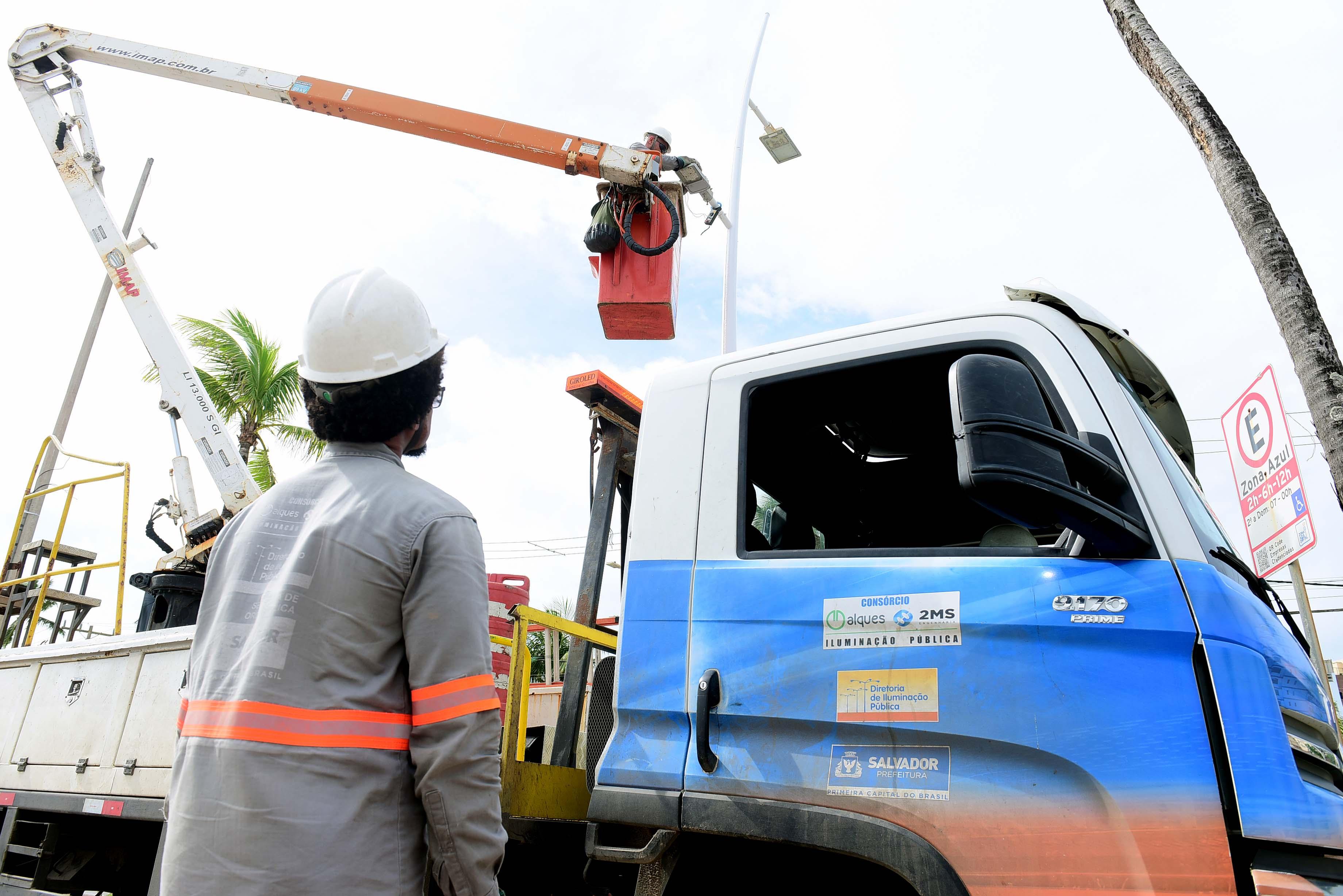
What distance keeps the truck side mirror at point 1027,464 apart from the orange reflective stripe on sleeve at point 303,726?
1287mm

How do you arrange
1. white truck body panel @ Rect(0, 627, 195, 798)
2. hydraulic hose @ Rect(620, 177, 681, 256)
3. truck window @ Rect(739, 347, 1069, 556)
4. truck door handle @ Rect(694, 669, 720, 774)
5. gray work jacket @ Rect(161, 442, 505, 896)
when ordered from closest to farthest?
gray work jacket @ Rect(161, 442, 505, 896), truck door handle @ Rect(694, 669, 720, 774), truck window @ Rect(739, 347, 1069, 556), white truck body panel @ Rect(0, 627, 195, 798), hydraulic hose @ Rect(620, 177, 681, 256)

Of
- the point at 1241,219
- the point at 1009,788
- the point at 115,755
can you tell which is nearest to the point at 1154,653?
the point at 1009,788

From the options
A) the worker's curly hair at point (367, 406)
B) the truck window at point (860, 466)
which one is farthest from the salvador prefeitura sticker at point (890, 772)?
the worker's curly hair at point (367, 406)

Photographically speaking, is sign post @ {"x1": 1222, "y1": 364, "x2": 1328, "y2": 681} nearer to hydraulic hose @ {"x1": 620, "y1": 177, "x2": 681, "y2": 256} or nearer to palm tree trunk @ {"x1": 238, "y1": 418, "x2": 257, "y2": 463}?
hydraulic hose @ {"x1": 620, "y1": 177, "x2": 681, "y2": 256}

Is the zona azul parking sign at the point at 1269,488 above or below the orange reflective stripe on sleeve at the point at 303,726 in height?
above

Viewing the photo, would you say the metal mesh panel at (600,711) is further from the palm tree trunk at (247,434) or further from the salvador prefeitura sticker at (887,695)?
the palm tree trunk at (247,434)

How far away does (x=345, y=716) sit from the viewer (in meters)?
1.45

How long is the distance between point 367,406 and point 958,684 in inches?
59.4

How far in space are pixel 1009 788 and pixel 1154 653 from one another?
445 mm

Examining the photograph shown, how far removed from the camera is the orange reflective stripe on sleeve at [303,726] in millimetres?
1421

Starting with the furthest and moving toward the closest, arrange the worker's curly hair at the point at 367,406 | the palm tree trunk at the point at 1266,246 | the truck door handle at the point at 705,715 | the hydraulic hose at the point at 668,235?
the palm tree trunk at the point at 1266,246 < the hydraulic hose at the point at 668,235 < the truck door handle at the point at 705,715 < the worker's curly hair at the point at 367,406

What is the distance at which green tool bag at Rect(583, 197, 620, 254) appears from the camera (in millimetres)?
4859

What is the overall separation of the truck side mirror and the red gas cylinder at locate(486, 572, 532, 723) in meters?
1.99

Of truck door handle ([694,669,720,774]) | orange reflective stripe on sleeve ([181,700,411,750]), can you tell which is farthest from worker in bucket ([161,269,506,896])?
truck door handle ([694,669,720,774])
